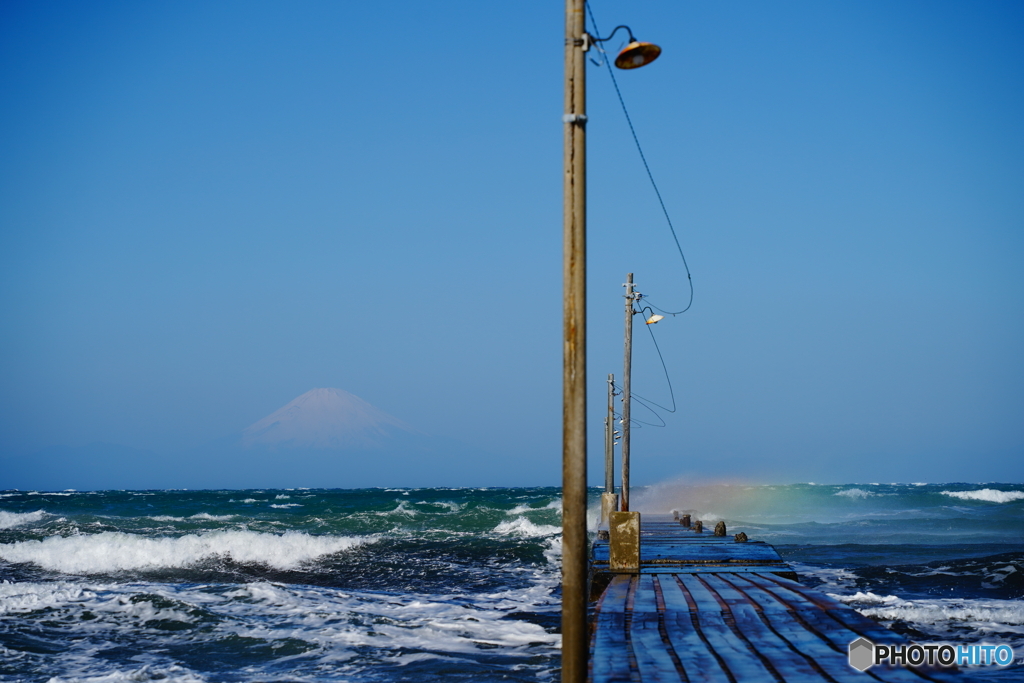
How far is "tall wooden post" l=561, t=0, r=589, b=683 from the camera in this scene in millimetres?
5906

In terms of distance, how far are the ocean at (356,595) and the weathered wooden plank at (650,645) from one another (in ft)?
6.90

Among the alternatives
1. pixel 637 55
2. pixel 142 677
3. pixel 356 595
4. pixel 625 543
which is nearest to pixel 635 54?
pixel 637 55

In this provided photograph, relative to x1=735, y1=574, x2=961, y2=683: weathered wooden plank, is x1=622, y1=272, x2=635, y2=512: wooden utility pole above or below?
above

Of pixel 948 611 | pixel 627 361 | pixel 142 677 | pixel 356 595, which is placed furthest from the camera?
pixel 627 361

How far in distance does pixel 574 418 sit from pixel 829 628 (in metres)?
5.73

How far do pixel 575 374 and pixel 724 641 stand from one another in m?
4.79

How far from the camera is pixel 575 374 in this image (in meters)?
5.95

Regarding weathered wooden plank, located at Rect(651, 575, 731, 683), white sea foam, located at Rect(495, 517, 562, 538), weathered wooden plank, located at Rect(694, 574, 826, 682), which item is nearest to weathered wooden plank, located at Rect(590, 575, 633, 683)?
weathered wooden plank, located at Rect(651, 575, 731, 683)

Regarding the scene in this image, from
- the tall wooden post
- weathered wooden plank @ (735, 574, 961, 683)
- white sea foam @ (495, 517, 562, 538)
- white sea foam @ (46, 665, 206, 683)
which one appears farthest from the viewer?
white sea foam @ (495, 517, 562, 538)

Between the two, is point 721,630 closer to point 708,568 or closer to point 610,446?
point 708,568

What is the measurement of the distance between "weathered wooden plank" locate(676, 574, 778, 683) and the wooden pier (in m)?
0.01

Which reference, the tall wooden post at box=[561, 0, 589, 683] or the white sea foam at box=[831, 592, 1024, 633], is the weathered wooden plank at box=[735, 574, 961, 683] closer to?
the tall wooden post at box=[561, 0, 589, 683]

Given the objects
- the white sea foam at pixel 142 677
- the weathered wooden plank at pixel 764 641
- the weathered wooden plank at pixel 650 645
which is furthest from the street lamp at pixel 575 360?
the white sea foam at pixel 142 677

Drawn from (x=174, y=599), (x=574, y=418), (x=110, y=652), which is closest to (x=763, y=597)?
(x=574, y=418)
